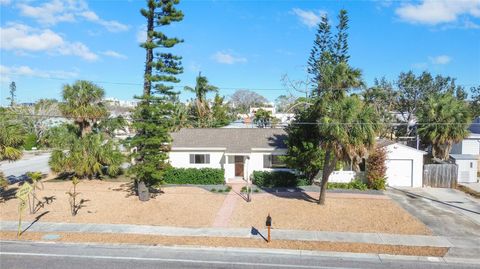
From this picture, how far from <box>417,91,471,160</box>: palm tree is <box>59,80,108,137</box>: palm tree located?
80.8 ft

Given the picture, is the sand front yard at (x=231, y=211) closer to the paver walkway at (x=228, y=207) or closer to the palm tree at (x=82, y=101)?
the paver walkway at (x=228, y=207)

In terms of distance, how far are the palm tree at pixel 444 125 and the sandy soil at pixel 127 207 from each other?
677 inches

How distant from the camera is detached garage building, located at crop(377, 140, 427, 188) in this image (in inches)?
1002

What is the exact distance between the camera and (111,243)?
15430mm

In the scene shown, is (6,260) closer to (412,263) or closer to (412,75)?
(412,263)

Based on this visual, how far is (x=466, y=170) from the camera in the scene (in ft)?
90.0

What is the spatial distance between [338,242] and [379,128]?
21.5ft

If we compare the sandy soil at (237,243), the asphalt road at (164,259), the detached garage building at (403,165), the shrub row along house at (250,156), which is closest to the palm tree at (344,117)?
the sandy soil at (237,243)

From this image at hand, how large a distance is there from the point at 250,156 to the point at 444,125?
14904 millimetres

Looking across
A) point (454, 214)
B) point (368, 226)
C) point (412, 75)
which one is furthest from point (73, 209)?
point (412, 75)

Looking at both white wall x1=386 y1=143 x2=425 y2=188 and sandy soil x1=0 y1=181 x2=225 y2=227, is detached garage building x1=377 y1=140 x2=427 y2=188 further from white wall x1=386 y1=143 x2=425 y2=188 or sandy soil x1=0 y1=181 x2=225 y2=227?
sandy soil x1=0 y1=181 x2=225 y2=227

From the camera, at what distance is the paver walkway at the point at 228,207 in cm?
1798

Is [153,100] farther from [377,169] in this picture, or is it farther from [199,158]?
[377,169]

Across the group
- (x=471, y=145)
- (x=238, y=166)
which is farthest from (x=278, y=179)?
(x=471, y=145)
